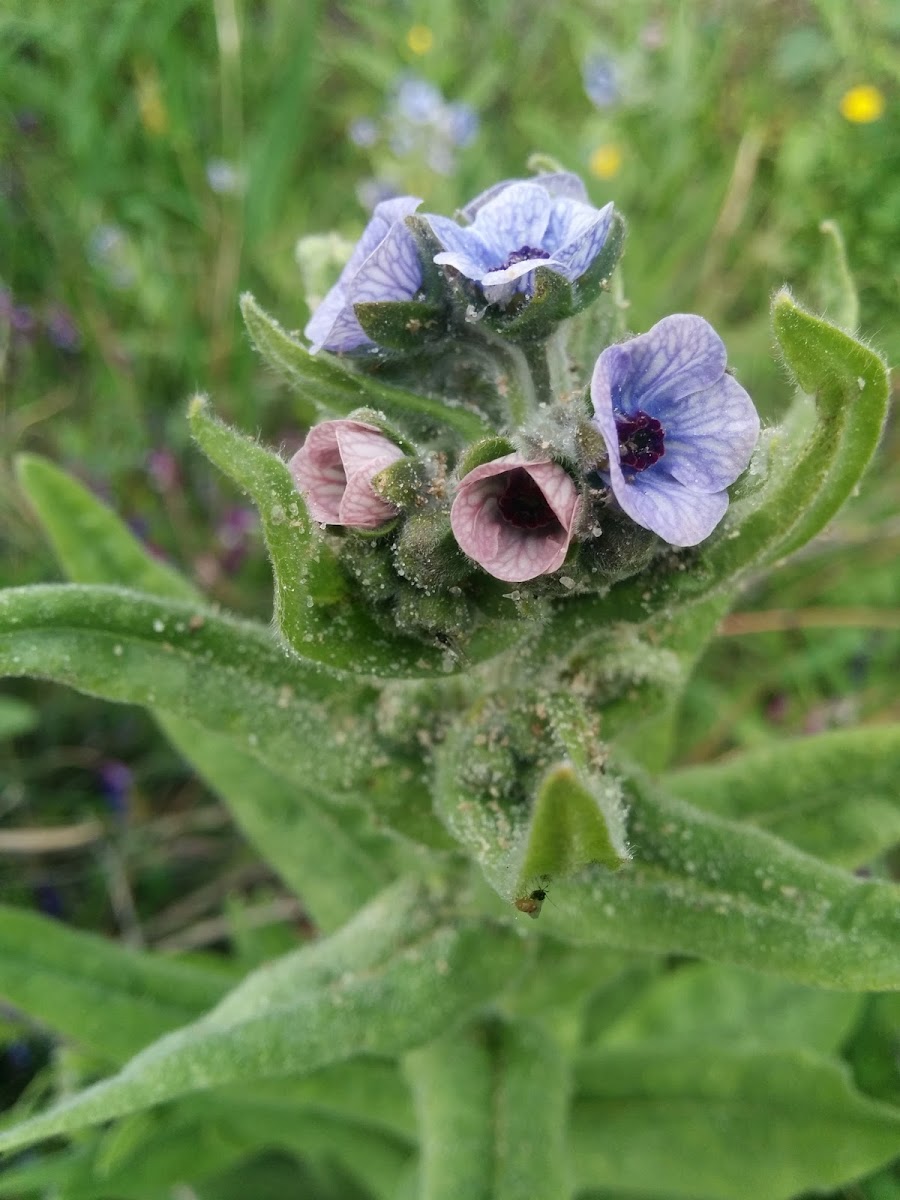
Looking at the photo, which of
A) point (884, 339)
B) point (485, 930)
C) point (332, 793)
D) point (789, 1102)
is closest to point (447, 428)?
point (332, 793)

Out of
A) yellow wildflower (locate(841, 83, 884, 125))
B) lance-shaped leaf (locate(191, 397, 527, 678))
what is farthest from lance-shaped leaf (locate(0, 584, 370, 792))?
yellow wildflower (locate(841, 83, 884, 125))

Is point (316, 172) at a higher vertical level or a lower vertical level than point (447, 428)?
higher

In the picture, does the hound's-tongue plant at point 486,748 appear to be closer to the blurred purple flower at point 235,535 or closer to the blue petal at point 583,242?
the blue petal at point 583,242

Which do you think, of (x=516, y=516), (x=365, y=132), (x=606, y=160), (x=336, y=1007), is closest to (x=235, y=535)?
(x=336, y=1007)

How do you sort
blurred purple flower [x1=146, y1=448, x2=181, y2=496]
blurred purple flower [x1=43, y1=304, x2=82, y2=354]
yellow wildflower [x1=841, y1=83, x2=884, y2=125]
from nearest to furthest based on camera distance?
blurred purple flower [x1=146, y1=448, x2=181, y2=496] → yellow wildflower [x1=841, y1=83, x2=884, y2=125] → blurred purple flower [x1=43, y1=304, x2=82, y2=354]

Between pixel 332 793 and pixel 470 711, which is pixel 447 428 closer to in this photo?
pixel 470 711

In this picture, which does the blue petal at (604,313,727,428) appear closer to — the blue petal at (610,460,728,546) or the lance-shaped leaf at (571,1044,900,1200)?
the blue petal at (610,460,728,546)
